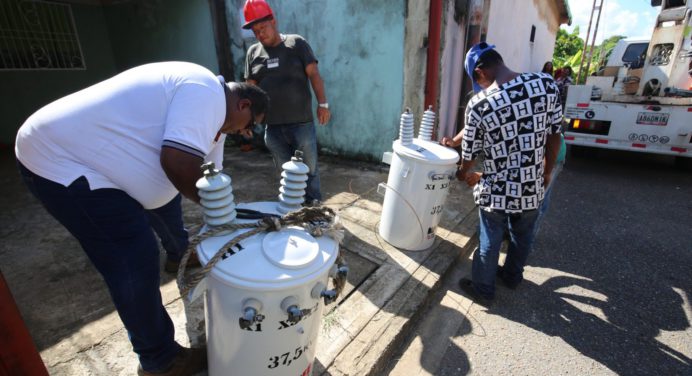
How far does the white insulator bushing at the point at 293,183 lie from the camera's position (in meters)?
1.42

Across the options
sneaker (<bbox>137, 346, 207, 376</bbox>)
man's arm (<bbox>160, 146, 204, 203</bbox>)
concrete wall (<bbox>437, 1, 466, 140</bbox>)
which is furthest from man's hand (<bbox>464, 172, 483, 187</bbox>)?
concrete wall (<bbox>437, 1, 466, 140</bbox>)

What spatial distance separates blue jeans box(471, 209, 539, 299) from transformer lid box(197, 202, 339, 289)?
4.81 ft

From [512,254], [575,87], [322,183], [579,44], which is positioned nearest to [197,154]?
[512,254]

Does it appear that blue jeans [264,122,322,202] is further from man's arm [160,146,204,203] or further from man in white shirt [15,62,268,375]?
man's arm [160,146,204,203]

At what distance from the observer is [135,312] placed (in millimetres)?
1503

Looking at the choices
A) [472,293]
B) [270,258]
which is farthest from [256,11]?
[472,293]

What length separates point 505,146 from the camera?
2156 mm

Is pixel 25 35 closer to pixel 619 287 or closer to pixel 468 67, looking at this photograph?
pixel 468 67

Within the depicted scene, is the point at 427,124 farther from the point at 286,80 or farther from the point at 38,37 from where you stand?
the point at 38,37

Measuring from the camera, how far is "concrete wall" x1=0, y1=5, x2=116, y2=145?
20.5 ft

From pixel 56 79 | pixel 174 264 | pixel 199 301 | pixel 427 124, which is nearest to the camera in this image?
pixel 199 301

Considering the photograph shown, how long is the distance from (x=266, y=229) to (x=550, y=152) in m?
1.97

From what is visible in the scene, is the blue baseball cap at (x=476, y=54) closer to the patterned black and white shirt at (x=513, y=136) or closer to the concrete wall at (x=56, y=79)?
the patterned black and white shirt at (x=513, y=136)

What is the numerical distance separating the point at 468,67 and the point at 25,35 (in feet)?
26.8
